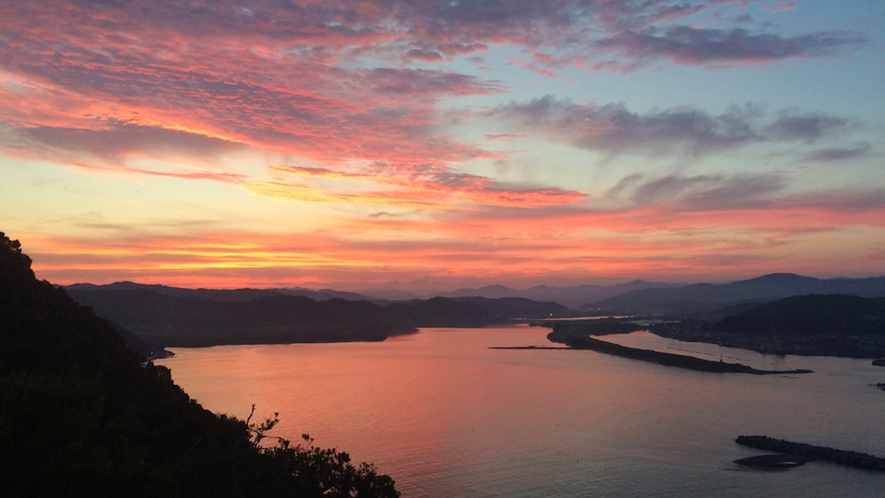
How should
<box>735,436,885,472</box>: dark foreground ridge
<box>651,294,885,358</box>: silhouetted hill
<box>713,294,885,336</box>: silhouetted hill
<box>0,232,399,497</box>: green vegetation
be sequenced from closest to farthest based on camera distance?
<box>0,232,399,497</box>: green vegetation
<box>735,436,885,472</box>: dark foreground ridge
<box>651,294,885,358</box>: silhouetted hill
<box>713,294,885,336</box>: silhouetted hill

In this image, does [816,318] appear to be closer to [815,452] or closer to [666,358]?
[666,358]

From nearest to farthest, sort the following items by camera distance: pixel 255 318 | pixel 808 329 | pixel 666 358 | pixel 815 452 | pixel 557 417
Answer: pixel 815 452 → pixel 557 417 → pixel 666 358 → pixel 808 329 → pixel 255 318

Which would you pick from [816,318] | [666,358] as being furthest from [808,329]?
[666,358]

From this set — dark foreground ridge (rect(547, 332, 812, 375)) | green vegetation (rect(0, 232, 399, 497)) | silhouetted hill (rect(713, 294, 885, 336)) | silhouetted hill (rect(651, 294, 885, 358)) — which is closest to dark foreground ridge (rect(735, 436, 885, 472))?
green vegetation (rect(0, 232, 399, 497))

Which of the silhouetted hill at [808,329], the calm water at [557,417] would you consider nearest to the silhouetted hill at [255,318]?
the calm water at [557,417]

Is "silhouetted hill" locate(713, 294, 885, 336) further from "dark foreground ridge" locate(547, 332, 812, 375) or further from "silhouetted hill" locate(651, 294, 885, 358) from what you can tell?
"dark foreground ridge" locate(547, 332, 812, 375)

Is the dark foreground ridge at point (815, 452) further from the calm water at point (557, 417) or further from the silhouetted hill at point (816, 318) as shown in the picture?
the silhouetted hill at point (816, 318)

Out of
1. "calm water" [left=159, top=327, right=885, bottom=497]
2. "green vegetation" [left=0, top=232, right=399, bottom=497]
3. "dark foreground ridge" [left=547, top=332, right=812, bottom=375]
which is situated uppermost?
"green vegetation" [left=0, top=232, right=399, bottom=497]
